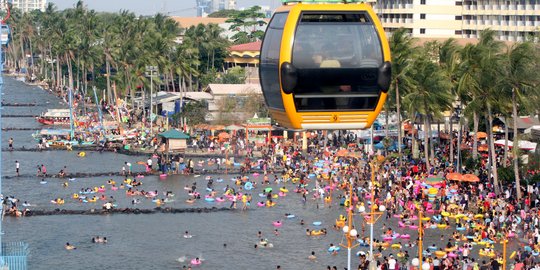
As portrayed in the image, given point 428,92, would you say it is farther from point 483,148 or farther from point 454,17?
point 454,17

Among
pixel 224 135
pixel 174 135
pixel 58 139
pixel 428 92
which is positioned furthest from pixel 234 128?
pixel 428 92

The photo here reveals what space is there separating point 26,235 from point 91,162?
3066 cm

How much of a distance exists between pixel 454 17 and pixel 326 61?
108m

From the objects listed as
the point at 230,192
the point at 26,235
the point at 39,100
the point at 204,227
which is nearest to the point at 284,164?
the point at 230,192

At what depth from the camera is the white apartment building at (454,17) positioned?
12544 centimetres

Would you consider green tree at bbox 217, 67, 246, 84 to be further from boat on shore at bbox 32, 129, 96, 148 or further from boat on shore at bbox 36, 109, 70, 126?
boat on shore at bbox 32, 129, 96, 148

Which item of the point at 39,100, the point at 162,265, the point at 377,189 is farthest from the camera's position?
the point at 39,100

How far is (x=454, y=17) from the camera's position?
13162 centimetres

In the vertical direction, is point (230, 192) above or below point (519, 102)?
below

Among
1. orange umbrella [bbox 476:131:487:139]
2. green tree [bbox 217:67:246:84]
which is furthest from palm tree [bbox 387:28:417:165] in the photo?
green tree [bbox 217:67:246:84]

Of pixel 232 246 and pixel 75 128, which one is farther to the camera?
pixel 75 128

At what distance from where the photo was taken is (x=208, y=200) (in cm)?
7312

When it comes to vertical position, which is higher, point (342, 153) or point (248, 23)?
point (248, 23)

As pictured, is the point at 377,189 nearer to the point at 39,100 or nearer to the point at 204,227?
the point at 204,227
